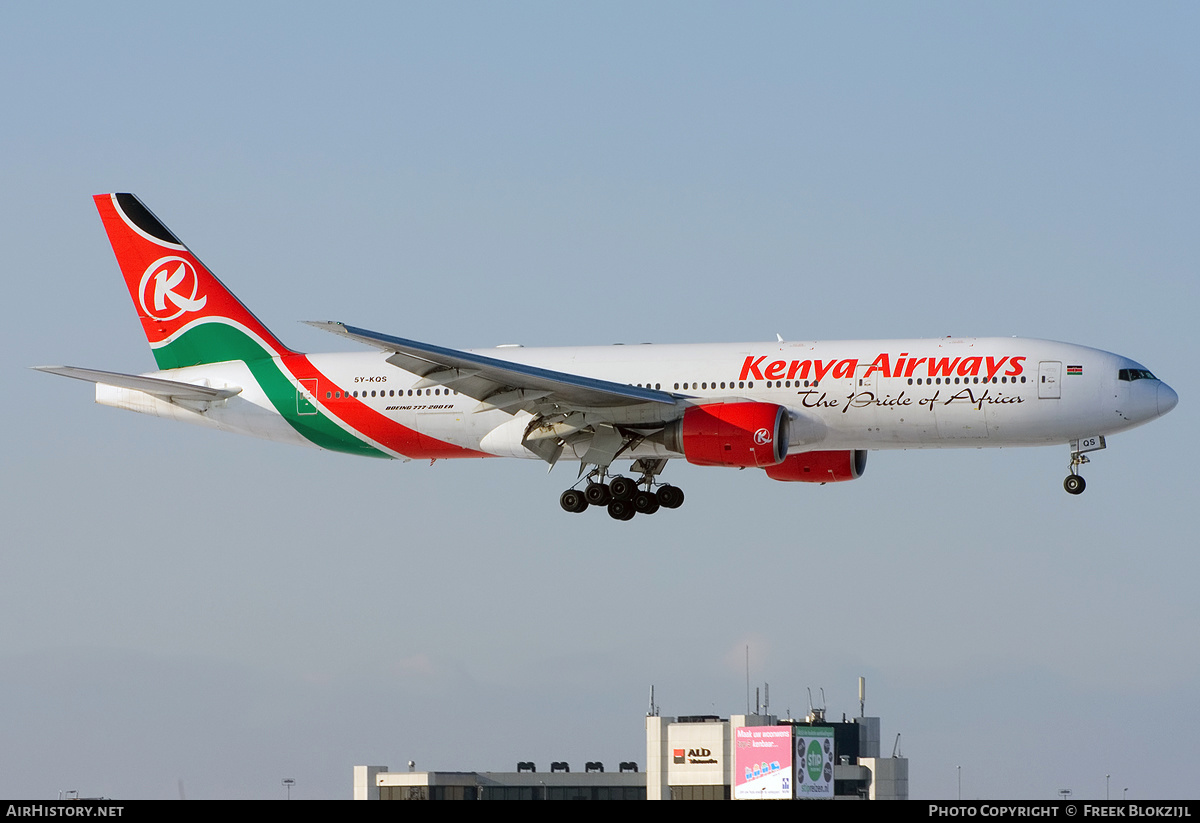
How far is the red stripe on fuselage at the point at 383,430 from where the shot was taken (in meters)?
49.8

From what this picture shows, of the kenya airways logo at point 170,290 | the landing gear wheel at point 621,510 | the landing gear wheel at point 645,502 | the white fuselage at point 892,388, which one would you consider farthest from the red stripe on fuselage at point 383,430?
the kenya airways logo at point 170,290

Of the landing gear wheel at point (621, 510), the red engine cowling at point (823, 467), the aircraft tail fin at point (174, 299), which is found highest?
the aircraft tail fin at point (174, 299)

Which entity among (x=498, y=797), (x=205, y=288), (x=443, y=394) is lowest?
(x=498, y=797)

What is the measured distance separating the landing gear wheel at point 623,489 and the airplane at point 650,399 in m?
0.05

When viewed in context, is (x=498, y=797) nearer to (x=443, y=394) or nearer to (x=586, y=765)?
(x=586, y=765)

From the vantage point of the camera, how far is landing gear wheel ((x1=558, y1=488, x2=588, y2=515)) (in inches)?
1933

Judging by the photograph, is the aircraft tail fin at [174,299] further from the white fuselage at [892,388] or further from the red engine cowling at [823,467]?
the red engine cowling at [823,467]

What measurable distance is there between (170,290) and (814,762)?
180 ft

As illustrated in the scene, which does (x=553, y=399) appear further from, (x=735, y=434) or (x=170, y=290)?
(x=170, y=290)

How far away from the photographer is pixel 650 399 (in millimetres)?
45531
